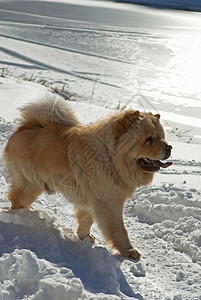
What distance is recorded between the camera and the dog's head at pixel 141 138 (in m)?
3.55

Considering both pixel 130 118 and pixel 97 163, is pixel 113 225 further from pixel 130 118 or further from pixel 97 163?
pixel 130 118

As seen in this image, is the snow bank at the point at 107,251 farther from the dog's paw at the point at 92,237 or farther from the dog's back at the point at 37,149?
the dog's back at the point at 37,149

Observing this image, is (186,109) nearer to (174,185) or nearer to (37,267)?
(174,185)

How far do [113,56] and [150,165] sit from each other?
10953mm

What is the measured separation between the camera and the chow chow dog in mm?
3588

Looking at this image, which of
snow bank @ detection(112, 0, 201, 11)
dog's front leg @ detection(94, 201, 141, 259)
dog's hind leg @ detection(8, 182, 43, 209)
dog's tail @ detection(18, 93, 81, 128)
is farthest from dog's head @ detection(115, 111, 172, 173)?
snow bank @ detection(112, 0, 201, 11)

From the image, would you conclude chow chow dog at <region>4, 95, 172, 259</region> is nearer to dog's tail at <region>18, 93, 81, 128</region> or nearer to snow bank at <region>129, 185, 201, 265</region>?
dog's tail at <region>18, 93, 81, 128</region>

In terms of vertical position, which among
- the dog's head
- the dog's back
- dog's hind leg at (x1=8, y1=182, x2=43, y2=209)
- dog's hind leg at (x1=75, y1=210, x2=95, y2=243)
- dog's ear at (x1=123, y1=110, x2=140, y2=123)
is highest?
dog's ear at (x1=123, y1=110, x2=140, y2=123)

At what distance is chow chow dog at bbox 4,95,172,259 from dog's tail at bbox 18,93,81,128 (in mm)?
48

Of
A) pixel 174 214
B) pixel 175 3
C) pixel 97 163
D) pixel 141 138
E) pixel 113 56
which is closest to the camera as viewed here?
pixel 141 138

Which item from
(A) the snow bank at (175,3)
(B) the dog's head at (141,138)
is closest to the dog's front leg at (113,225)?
(B) the dog's head at (141,138)

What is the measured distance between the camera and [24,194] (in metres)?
3.99

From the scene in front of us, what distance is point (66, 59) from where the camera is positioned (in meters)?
13.6

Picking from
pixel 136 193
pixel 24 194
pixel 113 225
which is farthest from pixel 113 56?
pixel 113 225
